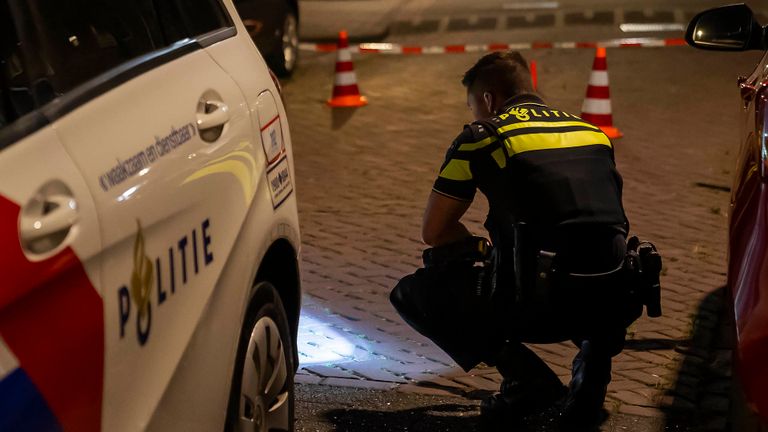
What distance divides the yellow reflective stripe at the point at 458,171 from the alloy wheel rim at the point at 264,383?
0.91 metres

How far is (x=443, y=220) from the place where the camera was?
3906mm

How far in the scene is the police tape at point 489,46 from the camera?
13078 millimetres

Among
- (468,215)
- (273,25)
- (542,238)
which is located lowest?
(468,215)

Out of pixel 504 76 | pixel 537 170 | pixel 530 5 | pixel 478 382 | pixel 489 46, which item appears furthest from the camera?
pixel 530 5

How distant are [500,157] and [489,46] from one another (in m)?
10.1

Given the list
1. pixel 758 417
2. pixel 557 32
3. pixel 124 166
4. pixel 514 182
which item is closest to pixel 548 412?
pixel 514 182

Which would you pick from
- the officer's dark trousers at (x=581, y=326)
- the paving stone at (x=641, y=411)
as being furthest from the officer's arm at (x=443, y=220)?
the paving stone at (x=641, y=411)

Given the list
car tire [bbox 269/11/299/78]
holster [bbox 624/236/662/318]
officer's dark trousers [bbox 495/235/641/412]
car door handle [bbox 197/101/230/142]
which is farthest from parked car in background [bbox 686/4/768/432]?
car tire [bbox 269/11/299/78]

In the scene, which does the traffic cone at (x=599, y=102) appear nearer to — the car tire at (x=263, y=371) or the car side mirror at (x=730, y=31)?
the car side mirror at (x=730, y=31)

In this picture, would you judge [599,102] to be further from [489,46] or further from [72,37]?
[72,37]

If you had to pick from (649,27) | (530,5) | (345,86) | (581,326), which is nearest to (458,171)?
(581,326)

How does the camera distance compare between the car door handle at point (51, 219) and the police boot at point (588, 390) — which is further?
the police boot at point (588, 390)

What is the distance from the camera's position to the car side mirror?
4207 millimetres

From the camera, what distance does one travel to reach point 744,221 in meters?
3.40
